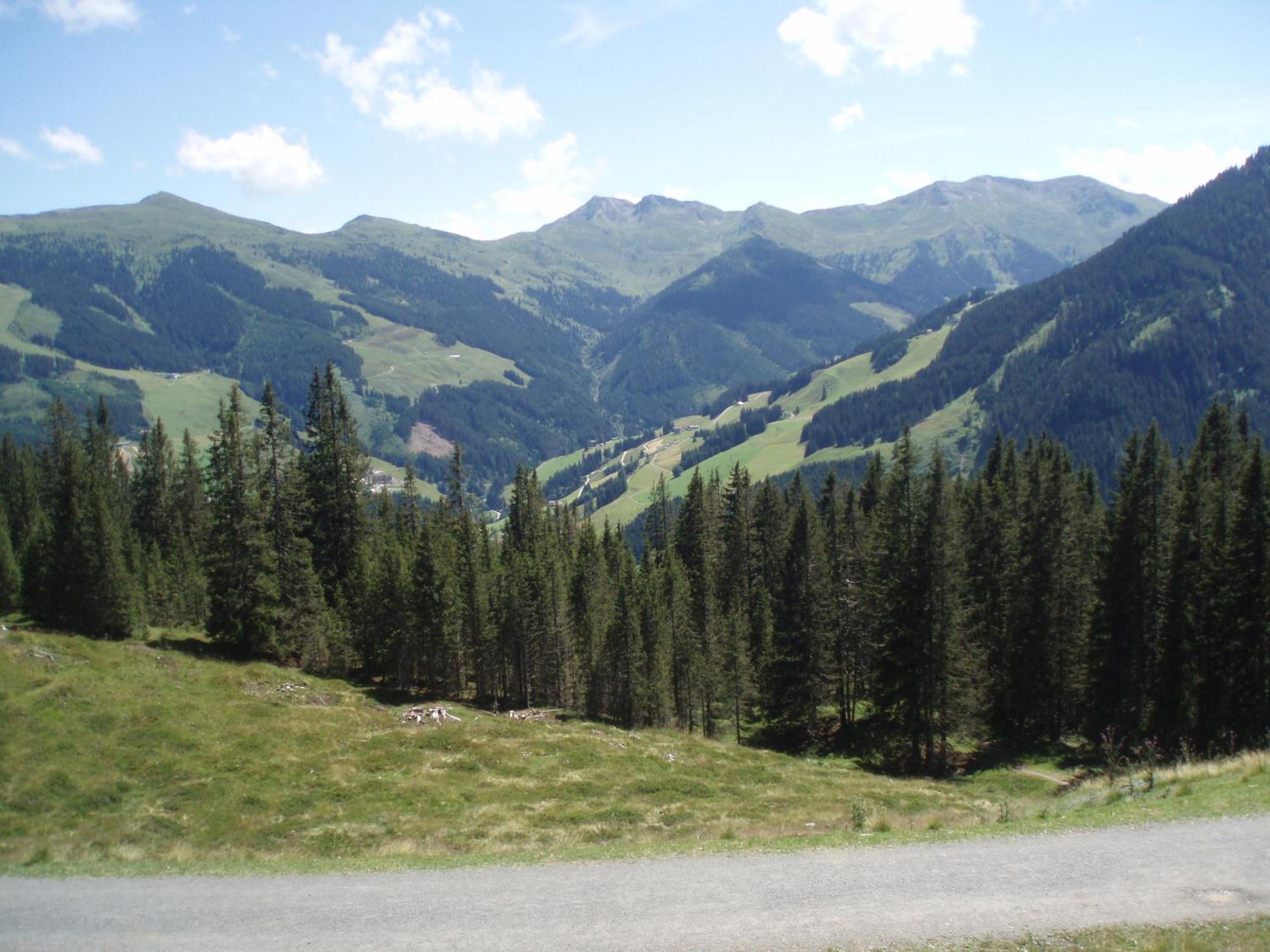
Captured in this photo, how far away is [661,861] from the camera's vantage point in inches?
698

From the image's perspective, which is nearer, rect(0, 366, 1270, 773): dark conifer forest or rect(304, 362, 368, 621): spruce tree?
rect(0, 366, 1270, 773): dark conifer forest

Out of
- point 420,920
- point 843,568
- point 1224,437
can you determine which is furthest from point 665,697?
point 1224,437

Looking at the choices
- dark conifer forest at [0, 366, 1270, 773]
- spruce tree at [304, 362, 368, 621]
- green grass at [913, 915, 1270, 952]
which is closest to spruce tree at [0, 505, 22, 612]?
dark conifer forest at [0, 366, 1270, 773]

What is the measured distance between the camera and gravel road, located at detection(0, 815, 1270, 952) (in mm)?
13820

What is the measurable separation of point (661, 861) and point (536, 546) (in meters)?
50.0

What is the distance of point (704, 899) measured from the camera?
15.4 m

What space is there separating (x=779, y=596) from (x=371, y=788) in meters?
44.8

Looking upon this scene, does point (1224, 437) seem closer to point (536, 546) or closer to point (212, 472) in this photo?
point (536, 546)

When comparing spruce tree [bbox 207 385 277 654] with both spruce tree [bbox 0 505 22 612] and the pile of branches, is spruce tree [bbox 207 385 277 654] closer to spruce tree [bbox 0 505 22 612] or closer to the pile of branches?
the pile of branches

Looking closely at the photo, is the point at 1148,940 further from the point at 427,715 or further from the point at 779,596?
the point at 779,596

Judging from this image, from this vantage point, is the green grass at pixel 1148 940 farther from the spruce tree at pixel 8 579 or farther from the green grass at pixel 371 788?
the spruce tree at pixel 8 579

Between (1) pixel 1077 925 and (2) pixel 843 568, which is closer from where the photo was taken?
(1) pixel 1077 925

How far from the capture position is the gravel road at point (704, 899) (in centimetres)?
1382

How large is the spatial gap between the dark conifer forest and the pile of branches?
1030cm
